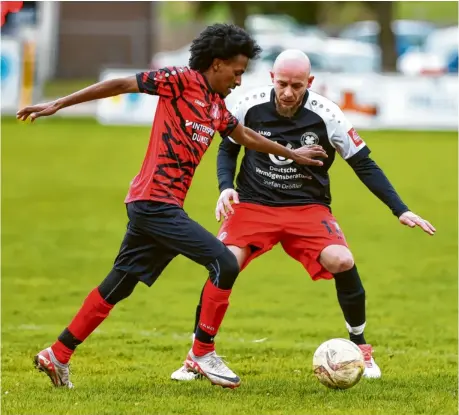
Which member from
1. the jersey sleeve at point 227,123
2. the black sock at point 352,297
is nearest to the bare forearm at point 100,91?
the jersey sleeve at point 227,123

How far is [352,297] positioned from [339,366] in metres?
0.70

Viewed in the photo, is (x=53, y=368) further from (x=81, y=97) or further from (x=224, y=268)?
(x=81, y=97)

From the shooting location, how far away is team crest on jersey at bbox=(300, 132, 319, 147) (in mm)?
7180

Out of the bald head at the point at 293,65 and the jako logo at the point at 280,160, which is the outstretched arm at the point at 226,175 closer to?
the jako logo at the point at 280,160

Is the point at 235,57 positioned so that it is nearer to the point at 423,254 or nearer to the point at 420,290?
the point at 420,290

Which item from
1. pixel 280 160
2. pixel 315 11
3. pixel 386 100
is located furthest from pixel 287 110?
pixel 315 11

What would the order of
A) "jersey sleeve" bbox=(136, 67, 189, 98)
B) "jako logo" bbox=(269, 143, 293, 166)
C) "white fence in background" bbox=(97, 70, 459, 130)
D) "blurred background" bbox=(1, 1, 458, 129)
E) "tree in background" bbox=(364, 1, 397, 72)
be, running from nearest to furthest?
"jersey sleeve" bbox=(136, 67, 189, 98) → "jako logo" bbox=(269, 143, 293, 166) → "white fence in background" bbox=(97, 70, 459, 130) → "blurred background" bbox=(1, 1, 458, 129) → "tree in background" bbox=(364, 1, 397, 72)

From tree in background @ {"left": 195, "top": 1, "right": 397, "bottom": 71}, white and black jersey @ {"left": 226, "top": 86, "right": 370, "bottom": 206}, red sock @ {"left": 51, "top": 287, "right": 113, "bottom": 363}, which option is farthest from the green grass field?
tree in background @ {"left": 195, "top": 1, "right": 397, "bottom": 71}

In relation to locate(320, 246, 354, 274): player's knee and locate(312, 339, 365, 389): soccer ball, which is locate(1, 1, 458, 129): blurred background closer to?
locate(320, 246, 354, 274): player's knee

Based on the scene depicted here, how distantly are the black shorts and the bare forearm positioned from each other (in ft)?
2.20

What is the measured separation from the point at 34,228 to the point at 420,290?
547 cm

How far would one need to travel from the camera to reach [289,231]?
280 inches

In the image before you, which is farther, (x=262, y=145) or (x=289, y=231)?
(x=289, y=231)

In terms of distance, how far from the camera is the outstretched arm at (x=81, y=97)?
20.1ft
